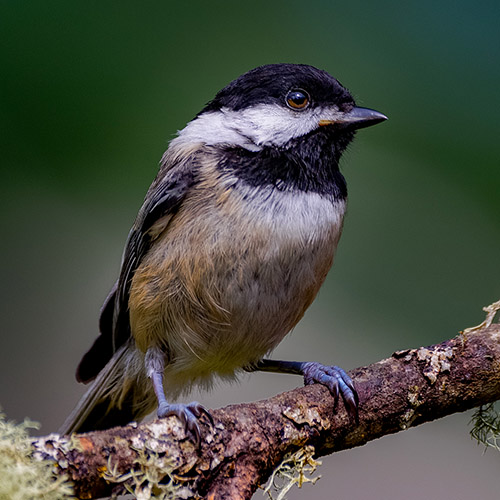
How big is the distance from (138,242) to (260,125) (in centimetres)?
53

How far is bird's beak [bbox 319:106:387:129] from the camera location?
6.12ft

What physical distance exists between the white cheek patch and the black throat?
0.08 feet

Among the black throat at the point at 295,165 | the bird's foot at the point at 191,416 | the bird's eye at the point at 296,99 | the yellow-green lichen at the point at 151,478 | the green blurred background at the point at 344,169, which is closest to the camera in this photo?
the yellow-green lichen at the point at 151,478

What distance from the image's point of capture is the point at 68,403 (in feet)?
9.12

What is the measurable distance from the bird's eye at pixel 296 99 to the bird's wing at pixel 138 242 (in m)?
0.33

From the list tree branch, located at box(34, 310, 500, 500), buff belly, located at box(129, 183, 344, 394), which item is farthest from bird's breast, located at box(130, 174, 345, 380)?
tree branch, located at box(34, 310, 500, 500)

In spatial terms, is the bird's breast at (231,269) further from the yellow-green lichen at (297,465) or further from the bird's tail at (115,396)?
the yellow-green lichen at (297,465)

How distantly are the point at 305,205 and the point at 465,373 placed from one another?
62 centimetres

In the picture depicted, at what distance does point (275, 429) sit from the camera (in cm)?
131

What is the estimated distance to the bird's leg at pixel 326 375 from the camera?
1.41m

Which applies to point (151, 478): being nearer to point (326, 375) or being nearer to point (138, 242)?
point (326, 375)

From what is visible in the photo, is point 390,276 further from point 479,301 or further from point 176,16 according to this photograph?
point 176,16

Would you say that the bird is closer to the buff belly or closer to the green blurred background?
the buff belly

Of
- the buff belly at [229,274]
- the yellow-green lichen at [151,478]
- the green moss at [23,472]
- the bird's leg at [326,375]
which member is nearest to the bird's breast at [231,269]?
the buff belly at [229,274]
